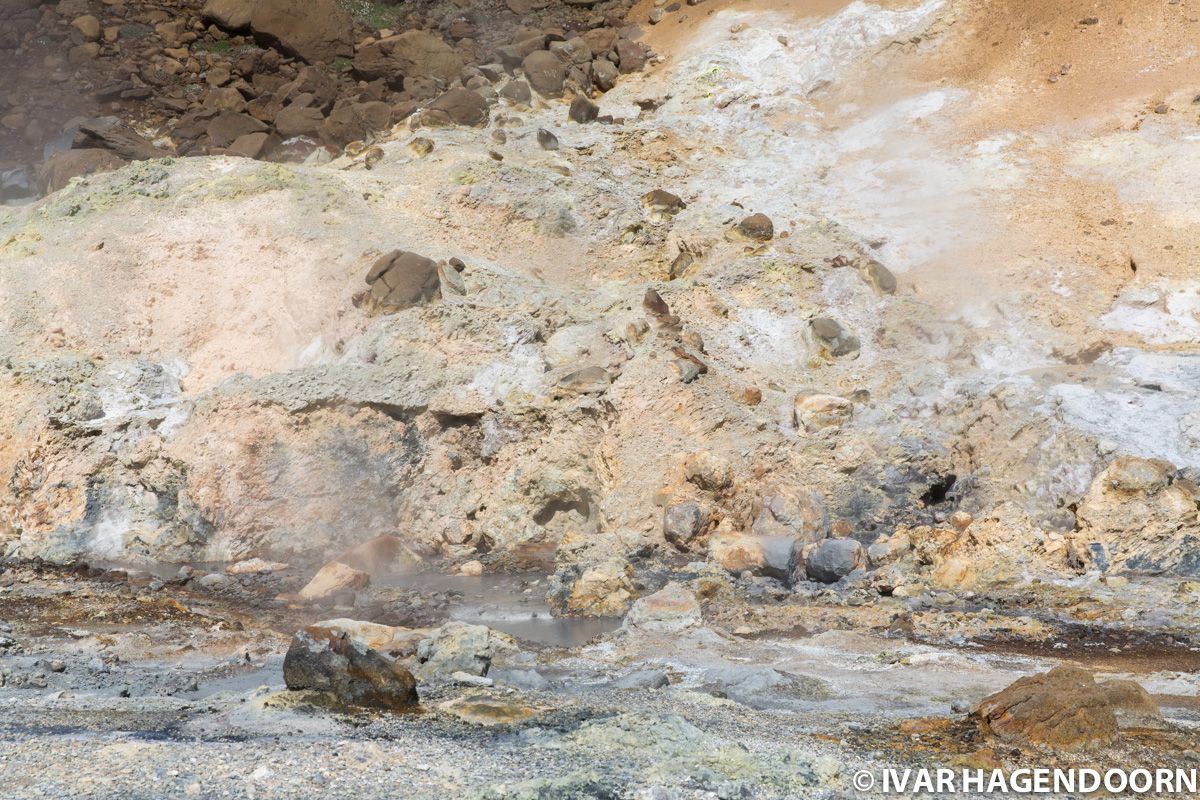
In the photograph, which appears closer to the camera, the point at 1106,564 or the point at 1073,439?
the point at 1106,564

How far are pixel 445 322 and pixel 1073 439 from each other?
4.99 meters

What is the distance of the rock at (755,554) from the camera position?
290 inches

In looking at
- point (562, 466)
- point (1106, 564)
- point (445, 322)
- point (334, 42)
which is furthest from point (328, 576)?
point (334, 42)

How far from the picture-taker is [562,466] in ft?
28.5

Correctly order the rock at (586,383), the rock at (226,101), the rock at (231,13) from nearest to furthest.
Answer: the rock at (586,383) < the rock at (226,101) < the rock at (231,13)

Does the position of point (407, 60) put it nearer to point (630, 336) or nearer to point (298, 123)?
point (298, 123)

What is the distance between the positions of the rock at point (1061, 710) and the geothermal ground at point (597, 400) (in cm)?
2

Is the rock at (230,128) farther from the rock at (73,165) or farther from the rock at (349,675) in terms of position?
the rock at (349,675)

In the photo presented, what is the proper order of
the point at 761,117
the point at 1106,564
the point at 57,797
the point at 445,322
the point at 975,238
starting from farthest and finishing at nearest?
the point at 761,117 < the point at 975,238 < the point at 445,322 < the point at 1106,564 < the point at 57,797

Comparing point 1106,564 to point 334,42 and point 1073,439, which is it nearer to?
point 1073,439

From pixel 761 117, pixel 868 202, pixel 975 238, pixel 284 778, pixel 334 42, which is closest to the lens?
pixel 284 778

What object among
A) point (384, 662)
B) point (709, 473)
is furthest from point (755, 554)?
point (384, 662)

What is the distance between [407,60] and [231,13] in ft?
7.90

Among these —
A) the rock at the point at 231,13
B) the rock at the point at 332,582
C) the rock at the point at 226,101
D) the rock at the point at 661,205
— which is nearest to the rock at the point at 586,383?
the rock at the point at 332,582
